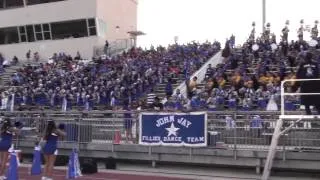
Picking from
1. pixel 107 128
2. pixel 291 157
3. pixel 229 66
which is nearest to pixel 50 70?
pixel 229 66

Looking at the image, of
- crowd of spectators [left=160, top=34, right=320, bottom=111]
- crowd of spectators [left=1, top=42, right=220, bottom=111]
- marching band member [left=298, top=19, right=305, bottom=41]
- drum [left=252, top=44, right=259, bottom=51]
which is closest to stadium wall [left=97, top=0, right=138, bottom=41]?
crowd of spectators [left=1, top=42, right=220, bottom=111]

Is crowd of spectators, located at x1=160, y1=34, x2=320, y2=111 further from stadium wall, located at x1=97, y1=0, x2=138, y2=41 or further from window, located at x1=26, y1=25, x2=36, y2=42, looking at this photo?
window, located at x1=26, y1=25, x2=36, y2=42

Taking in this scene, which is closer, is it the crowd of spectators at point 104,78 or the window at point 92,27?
the crowd of spectators at point 104,78

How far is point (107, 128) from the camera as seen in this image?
719 inches

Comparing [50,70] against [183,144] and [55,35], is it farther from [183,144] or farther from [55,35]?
[183,144]

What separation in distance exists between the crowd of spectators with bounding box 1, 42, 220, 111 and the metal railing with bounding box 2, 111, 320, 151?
6.05 m

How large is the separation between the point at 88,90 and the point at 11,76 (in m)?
10.9

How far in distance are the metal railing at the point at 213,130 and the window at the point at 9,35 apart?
26.3 meters

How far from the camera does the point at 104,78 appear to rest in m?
31.4

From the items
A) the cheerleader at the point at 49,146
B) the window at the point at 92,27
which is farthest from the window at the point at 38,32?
→ the cheerleader at the point at 49,146

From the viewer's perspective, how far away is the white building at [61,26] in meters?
42.1

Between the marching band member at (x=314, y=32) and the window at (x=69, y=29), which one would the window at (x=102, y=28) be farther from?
the marching band member at (x=314, y=32)

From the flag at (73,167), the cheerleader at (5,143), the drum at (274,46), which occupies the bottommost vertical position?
the flag at (73,167)

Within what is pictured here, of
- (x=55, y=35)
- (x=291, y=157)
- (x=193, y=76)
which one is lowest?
(x=291, y=157)
